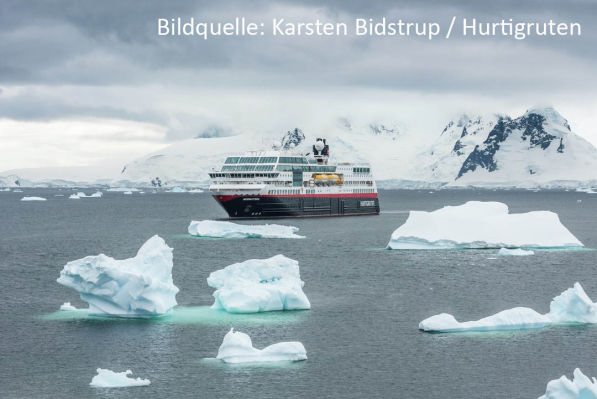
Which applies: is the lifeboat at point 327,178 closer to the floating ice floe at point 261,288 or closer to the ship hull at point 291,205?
the ship hull at point 291,205

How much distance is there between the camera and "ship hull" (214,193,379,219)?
102500mm

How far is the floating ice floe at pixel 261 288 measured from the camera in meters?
40.8

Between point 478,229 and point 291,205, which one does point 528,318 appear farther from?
point 291,205

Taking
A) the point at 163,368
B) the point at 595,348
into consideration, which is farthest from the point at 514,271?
the point at 163,368

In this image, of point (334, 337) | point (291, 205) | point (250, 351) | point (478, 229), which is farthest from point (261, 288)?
point (291, 205)

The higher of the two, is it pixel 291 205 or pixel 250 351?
pixel 291 205

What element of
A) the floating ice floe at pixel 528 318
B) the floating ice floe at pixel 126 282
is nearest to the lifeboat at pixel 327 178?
the floating ice floe at pixel 126 282

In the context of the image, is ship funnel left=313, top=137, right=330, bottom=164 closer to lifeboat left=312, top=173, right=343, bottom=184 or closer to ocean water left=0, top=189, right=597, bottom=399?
lifeboat left=312, top=173, right=343, bottom=184

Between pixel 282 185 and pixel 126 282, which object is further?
pixel 282 185

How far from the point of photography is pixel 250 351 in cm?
3219

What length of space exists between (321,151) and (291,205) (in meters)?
16.3

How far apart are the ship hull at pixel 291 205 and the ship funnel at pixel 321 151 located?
5.38 meters

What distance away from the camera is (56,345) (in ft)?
115

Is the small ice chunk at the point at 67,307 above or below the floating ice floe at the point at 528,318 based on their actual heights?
above
